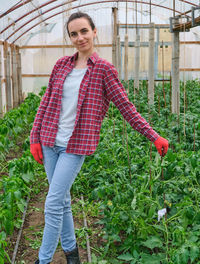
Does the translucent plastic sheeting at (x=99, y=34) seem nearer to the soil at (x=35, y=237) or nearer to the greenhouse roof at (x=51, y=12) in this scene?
the greenhouse roof at (x=51, y=12)

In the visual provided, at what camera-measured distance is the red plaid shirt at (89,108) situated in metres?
2.17

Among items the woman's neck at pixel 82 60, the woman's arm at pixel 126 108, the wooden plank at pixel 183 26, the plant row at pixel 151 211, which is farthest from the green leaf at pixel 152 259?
the wooden plank at pixel 183 26

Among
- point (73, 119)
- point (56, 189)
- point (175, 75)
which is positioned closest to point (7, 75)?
point (175, 75)

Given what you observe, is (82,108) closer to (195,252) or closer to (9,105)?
(195,252)

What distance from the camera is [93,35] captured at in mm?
2277

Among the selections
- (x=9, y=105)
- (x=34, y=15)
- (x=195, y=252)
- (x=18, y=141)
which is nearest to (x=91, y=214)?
(x=195, y=252)

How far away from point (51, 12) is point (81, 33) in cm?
986

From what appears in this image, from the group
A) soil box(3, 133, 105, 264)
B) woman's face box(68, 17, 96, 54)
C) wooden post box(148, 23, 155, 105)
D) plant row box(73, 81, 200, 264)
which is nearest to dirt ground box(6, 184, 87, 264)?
soil box(3, 133, 105, 264)

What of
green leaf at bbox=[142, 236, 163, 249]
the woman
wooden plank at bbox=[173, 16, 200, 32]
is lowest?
green leaf at bbox=[142, 236, 163, 249]

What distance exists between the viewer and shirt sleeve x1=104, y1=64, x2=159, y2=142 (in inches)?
86.0

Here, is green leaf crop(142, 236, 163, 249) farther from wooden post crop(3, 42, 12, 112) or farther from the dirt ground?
wooden post crop(3, 42, 12, 112)

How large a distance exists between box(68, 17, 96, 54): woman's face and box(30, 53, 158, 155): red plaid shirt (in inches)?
3.2

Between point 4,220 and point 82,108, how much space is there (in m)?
1.08

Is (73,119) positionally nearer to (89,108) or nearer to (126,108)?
(89,108)
